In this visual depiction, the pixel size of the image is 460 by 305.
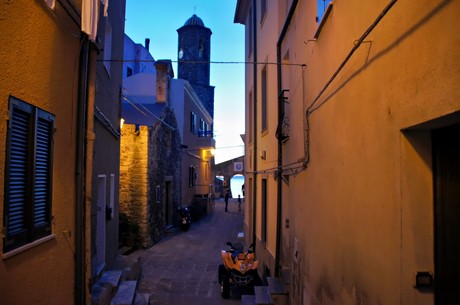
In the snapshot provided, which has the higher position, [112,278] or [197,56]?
[197,56]

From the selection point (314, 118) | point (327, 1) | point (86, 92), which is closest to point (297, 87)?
point (314, 118)

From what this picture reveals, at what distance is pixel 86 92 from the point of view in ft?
16.9

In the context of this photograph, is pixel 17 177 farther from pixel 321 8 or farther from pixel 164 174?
pixel 164 174

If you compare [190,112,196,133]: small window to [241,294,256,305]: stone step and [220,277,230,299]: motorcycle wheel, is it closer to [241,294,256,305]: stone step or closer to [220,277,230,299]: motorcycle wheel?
[220,277,230,299]: motorcycle wheel

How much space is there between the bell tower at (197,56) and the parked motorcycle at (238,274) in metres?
32.9

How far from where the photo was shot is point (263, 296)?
776cm

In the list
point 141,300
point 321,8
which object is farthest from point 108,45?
point 141,300

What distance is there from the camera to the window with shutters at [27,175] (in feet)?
10.6

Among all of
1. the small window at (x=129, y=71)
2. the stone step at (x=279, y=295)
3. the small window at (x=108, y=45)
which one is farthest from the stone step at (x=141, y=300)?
the small window at (x=129, y=71)

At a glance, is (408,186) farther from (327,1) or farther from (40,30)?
(40,30)

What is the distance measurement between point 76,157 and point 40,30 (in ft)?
5.36

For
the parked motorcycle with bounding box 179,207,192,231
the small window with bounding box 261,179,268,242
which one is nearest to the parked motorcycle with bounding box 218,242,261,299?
the small window with bounding box 261,179,268,242

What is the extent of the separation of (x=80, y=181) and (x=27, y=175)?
4.23 ft

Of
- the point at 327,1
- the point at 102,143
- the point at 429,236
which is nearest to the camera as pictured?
the point at 429,236
